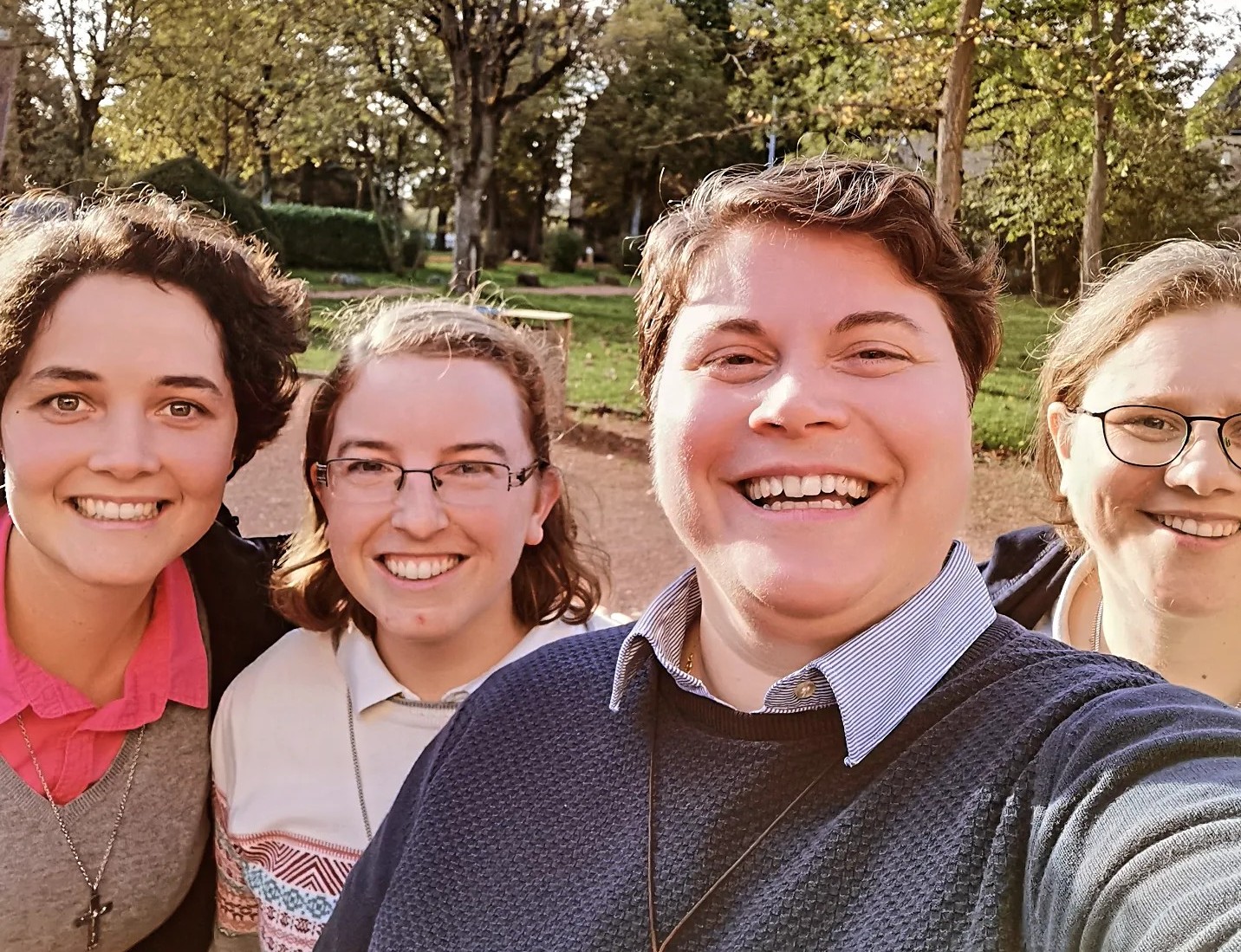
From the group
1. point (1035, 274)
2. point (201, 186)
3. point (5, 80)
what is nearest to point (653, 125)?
point (1035, 274)

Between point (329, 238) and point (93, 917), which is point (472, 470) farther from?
point (329, 238)

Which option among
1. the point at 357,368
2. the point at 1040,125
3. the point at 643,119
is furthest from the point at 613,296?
the point at 357,368

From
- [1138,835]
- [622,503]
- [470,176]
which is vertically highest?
[470,176]

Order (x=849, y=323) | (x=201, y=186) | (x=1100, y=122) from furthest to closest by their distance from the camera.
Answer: (x=201, y=186), (x=1100, y=122), (x=849, y=323)

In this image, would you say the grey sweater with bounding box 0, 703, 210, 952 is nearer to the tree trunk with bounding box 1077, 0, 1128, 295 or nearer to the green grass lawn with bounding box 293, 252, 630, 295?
the tree trunk with bounding box 1077, 0, 1128, 295

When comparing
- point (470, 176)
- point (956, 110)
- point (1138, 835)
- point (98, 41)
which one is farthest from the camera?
point (98, 41)

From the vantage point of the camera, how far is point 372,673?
2.44 m

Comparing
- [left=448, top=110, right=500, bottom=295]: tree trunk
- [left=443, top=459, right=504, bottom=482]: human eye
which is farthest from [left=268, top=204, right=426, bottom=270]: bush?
[left=443, top=459, right=504, bottom=482]: human eye

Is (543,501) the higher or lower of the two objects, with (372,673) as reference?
higher

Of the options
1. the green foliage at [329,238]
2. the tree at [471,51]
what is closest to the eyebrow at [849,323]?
the tree at [471,51]

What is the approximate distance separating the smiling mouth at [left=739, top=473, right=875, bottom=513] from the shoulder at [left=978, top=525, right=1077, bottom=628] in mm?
1285

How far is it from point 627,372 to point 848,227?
12.3 m

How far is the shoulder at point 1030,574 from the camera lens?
271 centimetres

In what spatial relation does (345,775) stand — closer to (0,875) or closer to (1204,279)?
(0,875)
